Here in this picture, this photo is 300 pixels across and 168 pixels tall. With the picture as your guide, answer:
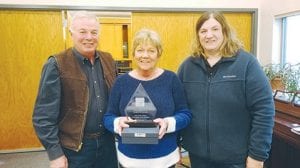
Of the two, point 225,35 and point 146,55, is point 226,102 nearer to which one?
point 225,35

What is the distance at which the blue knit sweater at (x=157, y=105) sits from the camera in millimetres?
1378

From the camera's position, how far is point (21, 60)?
11.4 ft

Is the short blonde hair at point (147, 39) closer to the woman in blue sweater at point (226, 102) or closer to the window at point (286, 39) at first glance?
the woman in blue sweater at point (226, 102)

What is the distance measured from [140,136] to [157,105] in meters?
0.19

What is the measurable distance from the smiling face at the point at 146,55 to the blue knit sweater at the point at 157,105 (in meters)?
0.08

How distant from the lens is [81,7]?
11.1ft

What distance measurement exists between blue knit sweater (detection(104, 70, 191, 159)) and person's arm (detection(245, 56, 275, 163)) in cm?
32

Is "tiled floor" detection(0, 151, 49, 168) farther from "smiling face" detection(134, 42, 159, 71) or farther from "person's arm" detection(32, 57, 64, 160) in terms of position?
"smiling face" detection(134, 42, 159, 71)

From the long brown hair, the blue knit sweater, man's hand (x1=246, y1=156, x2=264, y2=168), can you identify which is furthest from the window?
the blue knit sweater

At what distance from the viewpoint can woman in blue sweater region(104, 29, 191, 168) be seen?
1371mm

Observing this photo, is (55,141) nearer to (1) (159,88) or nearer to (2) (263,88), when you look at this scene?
(1) (159,88)

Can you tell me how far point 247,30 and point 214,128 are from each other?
274cm

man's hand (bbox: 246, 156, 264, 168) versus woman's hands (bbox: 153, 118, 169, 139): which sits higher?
woman's hands (bbox: 153, 118, 169, 139)

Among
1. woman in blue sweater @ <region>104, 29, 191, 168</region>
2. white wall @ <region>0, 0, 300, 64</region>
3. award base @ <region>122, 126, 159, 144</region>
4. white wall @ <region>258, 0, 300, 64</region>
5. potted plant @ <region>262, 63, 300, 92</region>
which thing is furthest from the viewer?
white wall @ <region>0, 0, 300, 64</region>
